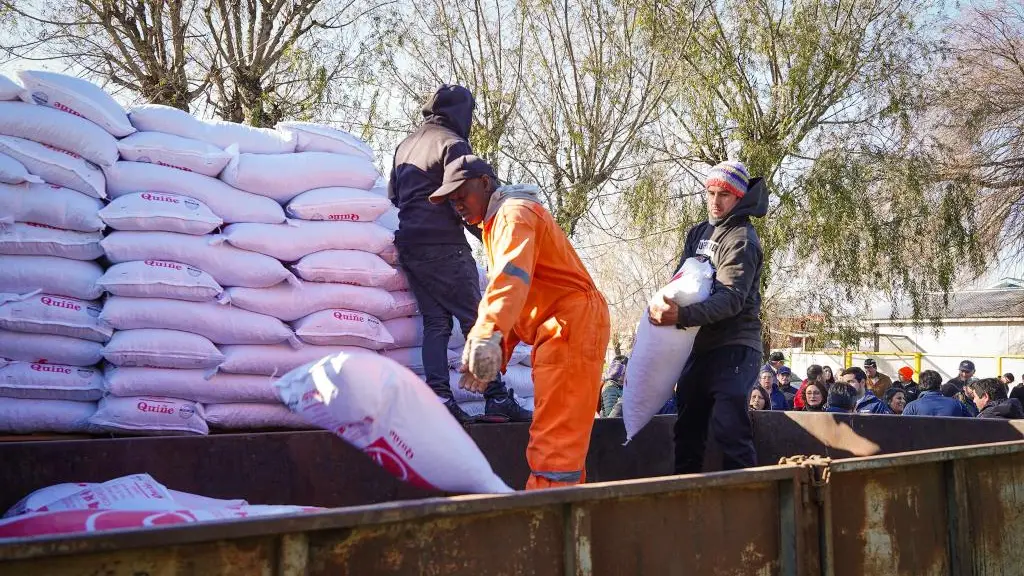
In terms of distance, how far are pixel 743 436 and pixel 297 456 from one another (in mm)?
1794

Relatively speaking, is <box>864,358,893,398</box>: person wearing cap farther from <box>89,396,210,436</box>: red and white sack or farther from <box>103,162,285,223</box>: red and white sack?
<box>89,396,210,436</box>: red and white sack

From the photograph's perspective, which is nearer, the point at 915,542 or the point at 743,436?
the point at 915,542

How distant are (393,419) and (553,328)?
1069 millimetres

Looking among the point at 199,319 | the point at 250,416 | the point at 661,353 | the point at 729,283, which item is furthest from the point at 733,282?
the point at 199,319

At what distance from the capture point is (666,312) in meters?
3.44

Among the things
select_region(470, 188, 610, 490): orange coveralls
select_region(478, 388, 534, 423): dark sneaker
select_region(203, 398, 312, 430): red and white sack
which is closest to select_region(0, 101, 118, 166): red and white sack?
select_region(203, 398, 312, 430): red and white sack

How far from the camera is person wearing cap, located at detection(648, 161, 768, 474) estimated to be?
3.49 m

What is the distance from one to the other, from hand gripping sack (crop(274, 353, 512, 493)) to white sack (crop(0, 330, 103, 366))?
1703 mm

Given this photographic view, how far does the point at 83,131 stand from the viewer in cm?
358

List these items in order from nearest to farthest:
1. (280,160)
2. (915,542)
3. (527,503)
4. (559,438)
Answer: (527,503) < (915,542) < (559,438) < (280,160)

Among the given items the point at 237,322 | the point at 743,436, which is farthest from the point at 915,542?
the point at 237,322

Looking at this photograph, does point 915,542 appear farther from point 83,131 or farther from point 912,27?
point 912,27

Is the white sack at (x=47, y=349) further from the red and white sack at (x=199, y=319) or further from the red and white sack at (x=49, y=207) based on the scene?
the red and white sack at (x=49, y=207)

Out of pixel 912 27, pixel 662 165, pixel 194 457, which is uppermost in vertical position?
pixel 912 27
